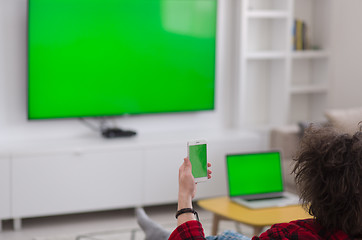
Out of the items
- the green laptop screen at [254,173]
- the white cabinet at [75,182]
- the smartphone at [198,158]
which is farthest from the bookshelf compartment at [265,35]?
the smartphone at [198,158]

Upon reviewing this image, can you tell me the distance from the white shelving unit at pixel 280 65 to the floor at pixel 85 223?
1078 millimetres

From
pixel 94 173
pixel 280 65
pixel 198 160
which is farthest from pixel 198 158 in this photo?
pixel 280 65

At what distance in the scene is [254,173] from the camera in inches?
142

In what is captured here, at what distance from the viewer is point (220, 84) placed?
202 inches

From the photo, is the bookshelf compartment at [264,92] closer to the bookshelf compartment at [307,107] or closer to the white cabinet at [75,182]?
the bookshelf compartment at [307,107]

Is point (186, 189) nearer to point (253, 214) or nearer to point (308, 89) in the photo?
point (253, 214)

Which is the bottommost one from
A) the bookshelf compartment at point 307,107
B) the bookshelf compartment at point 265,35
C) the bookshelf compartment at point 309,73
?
the bookshelf compartment at point 307,107

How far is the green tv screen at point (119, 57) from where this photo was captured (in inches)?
173

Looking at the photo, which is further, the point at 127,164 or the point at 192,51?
the point at 192,51

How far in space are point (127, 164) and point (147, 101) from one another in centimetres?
58

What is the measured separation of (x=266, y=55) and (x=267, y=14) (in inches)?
13.2

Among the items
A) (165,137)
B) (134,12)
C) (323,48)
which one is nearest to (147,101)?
(165,137)

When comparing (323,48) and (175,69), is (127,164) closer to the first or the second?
(175,69)

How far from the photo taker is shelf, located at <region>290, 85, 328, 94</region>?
524 cm
